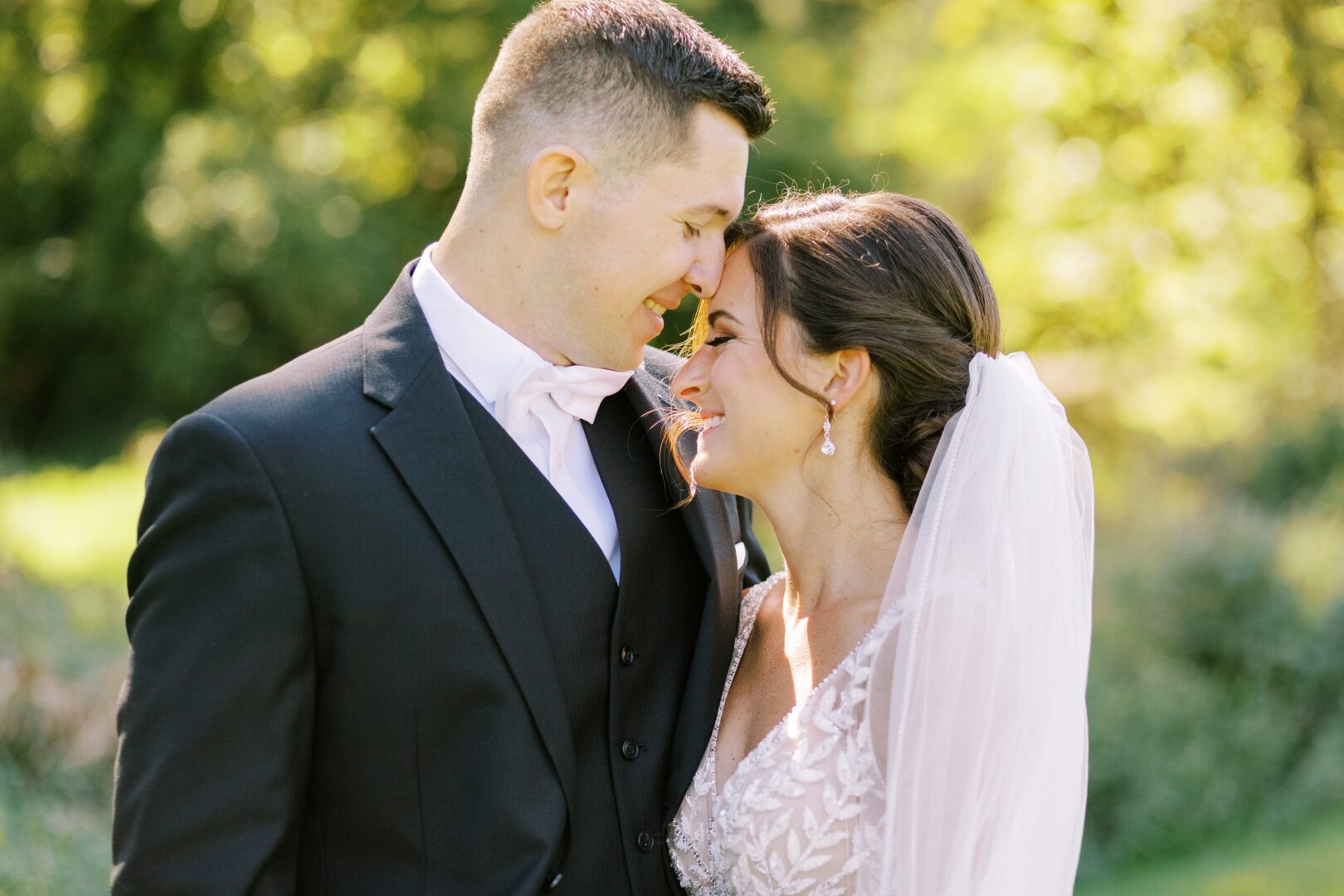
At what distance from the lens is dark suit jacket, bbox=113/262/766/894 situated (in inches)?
84.6

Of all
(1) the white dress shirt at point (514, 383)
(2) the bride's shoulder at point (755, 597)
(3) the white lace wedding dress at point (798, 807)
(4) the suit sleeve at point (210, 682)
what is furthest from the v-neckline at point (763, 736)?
(4) the suit sleeve at point (210, 682)

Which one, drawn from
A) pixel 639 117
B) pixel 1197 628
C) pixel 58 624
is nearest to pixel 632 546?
pixel 639 117

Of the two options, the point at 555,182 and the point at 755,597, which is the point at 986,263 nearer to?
the point at 755,597

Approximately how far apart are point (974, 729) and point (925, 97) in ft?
47.2

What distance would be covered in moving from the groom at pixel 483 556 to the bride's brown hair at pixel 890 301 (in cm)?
17

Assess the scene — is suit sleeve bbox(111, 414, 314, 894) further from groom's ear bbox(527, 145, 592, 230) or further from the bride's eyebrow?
the bride's eyebrow

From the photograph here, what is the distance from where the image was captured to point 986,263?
14.0 m

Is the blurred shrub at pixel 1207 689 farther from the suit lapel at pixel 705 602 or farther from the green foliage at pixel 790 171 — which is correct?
the suit lapel at pixel 705 602

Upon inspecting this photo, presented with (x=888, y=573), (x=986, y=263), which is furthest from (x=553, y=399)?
(x=986, y=263)

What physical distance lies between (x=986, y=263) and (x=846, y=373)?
11835mm

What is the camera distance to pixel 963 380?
2717 mm

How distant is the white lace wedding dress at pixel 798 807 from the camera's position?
2.50 m

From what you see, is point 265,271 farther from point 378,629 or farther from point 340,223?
point 378,629

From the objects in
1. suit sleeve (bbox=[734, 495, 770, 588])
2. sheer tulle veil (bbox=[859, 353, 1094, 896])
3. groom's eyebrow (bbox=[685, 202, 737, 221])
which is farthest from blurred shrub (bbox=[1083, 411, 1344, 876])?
groom's eyebrow (bbox=[685, 202, 737, 221])
